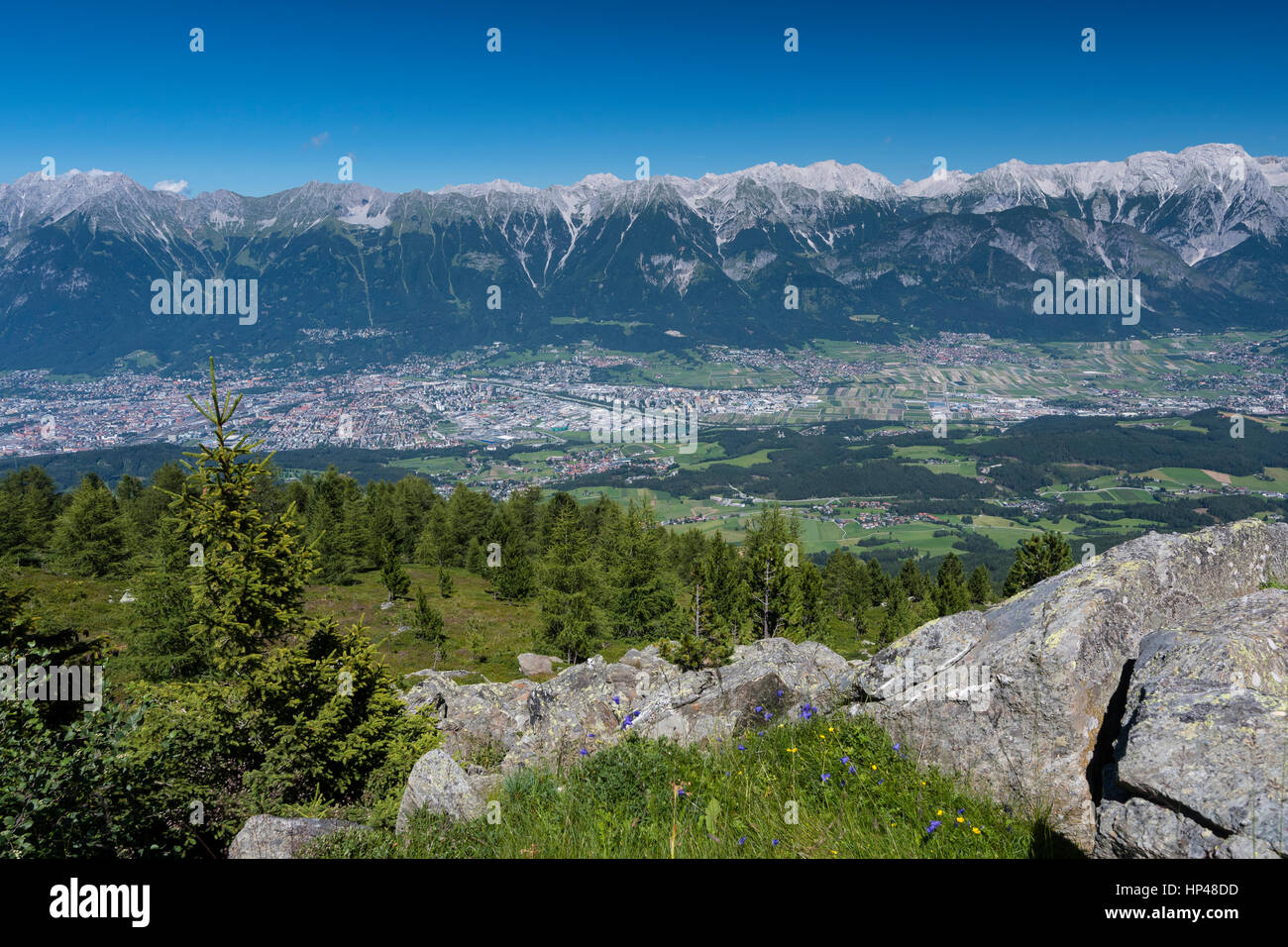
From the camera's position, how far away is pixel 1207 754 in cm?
495

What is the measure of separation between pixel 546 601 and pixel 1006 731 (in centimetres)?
3162

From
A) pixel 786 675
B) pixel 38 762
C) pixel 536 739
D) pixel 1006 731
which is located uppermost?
pixel 1006 731

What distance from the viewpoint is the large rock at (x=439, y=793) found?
769cm

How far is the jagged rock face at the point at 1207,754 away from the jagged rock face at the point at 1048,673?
1.85ft

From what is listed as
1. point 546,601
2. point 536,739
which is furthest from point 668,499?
point 536,739

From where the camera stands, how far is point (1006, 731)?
22.3 ft

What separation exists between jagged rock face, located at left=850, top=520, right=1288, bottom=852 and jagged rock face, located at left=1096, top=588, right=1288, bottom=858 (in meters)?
0.57

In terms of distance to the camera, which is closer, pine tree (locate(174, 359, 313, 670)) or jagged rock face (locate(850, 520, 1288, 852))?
jagged rock face (locate(850, 520, 1288, 852))

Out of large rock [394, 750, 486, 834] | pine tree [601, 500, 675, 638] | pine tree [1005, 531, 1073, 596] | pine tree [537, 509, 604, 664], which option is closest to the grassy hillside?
large rock [394, 750, 486, 834]

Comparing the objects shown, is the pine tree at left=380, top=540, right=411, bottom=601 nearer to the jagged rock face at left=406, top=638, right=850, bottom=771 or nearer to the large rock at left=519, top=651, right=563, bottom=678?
the large rock at left=519, top=651, right=563, bottom=678

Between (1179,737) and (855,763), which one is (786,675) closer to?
(855,763)

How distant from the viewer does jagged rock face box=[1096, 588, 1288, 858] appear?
181 inches

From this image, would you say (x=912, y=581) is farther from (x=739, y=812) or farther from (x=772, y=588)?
(x=739, y=812)

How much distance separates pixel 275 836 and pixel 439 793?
1.88 m
